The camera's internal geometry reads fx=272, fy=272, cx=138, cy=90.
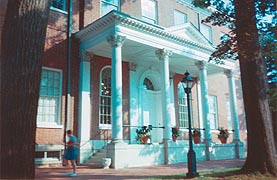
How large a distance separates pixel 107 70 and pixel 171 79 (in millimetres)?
4876

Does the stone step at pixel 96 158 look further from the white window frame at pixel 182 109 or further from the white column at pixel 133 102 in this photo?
the white window frame at pixel 182 109

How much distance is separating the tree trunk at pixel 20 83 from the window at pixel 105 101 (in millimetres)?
9736

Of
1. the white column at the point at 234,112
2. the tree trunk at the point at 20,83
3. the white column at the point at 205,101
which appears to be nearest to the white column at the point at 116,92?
the white column at the point at 205,101

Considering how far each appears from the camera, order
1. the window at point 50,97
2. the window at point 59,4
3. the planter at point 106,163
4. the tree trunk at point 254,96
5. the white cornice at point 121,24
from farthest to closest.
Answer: the window at point 59,4
the window at point 50,97
the white cornice at point 121,24
the planter at point 106,163
the tree trunk at point 254,96

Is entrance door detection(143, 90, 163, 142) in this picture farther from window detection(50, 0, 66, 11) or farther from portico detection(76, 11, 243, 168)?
window detection(50, 0, 66, 11)

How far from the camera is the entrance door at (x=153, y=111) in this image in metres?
16.1

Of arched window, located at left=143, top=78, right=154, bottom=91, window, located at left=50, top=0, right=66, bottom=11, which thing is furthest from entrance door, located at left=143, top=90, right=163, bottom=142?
window, located at left=50, top=0, right=66, bottom=11

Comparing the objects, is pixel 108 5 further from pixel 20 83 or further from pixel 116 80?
pixel 20 83

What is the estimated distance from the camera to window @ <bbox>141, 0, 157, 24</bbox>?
17217mm

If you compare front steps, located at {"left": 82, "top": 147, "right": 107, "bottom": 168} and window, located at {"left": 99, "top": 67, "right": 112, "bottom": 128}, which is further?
Result: window, located at {"left": 99, "top": 67, "right": 112, "bottom": 128}

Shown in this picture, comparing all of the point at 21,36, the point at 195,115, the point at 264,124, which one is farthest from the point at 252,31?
the point at 195,115

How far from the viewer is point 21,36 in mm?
4172

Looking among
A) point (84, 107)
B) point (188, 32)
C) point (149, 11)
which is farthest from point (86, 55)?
point (149, 11)

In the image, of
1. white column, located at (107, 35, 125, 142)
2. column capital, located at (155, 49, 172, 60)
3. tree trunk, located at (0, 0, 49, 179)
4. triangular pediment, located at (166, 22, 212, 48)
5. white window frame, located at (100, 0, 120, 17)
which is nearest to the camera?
tree trunk, located at (0, 0, 49, 179)
